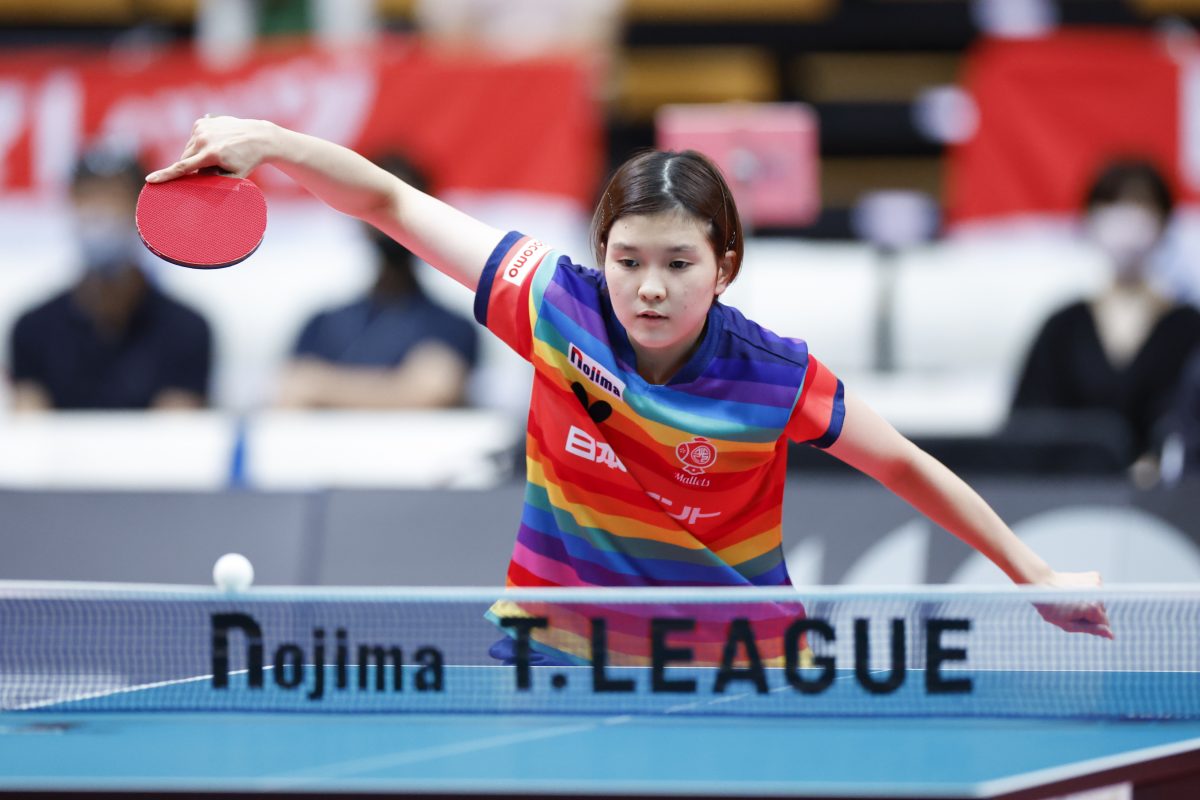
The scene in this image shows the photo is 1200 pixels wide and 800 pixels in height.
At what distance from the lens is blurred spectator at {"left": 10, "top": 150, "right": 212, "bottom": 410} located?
642cm

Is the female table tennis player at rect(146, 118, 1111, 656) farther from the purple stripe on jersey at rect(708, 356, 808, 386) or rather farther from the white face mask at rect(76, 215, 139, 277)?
the white face mask at rect(76, 215, 139, 277)

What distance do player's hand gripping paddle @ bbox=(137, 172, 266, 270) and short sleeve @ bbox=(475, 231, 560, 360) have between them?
1.54ft

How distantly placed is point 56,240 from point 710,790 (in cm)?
721

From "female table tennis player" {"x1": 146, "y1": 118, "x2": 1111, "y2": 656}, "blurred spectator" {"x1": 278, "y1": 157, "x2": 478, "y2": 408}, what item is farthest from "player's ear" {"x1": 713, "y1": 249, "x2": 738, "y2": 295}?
"blurred spectator" {"x1": 278, "y1": 157, "x2": 478, "y2": 408}

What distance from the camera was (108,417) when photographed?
5.88 m

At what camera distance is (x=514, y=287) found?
277 centimetres

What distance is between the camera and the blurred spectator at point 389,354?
20.2 feet

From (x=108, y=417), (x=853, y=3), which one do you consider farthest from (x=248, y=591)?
(x=853, y=3)

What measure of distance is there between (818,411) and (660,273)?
0.43 meters

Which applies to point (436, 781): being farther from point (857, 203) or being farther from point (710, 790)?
point (857, 203)

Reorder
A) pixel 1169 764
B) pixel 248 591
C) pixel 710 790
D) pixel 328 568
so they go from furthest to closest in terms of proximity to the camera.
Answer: pixel 328 568
pixel 248 591
pixel 1169 764
pixel 710 790

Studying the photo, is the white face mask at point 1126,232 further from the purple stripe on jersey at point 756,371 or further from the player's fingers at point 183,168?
the player's fingers at point 183,168

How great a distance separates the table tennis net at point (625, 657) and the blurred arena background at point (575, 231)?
85.3 inches

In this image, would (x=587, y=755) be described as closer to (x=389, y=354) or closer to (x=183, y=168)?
(x=183, y=168)
